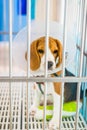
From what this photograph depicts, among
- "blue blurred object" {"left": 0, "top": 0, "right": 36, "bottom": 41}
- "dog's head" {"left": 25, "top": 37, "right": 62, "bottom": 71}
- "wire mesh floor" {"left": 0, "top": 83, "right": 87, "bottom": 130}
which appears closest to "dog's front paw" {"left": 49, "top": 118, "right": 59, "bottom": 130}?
"wire mesh floor" {"left": 0, "top": 83, "right": 87, "bottom": 130}

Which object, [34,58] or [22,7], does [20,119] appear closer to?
[34,58]

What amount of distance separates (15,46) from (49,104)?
1.14 ft

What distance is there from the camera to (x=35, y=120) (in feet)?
2.97

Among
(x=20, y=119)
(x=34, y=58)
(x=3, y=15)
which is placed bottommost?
(x=20, y=119)

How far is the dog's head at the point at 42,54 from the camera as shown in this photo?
0.74 metres

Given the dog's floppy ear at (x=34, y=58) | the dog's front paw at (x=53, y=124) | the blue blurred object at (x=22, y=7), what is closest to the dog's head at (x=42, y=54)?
the dog's floppy ear at (x=34, y=58)

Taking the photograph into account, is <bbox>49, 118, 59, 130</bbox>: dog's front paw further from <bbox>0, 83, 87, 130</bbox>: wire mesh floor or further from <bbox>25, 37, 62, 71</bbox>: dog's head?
<bbox>25, 37, 62, 71</bbox>: dog's head

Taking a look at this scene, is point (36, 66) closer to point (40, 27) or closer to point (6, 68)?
point (40, 27)

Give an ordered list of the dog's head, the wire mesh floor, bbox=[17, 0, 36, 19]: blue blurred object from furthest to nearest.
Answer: bbox=[17, 0, 36, 19]: blue blurred object
the wire mesh floor
the dog's head

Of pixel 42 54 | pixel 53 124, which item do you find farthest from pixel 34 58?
pixel 53 124

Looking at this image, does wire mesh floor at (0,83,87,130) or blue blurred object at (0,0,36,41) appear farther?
blue blurred object at (0,0,36,41)

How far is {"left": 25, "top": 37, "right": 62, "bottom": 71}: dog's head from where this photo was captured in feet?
2.44

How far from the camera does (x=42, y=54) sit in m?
0.77

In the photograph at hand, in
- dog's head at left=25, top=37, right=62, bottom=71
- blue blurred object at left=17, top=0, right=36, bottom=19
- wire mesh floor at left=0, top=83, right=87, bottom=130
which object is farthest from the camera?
blue blurred object at left=17, top=0, right=36, bottom=19
